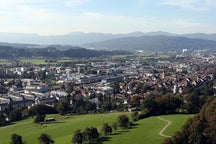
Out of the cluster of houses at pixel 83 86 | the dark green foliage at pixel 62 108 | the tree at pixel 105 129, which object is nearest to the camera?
the tree at pixel 105 129

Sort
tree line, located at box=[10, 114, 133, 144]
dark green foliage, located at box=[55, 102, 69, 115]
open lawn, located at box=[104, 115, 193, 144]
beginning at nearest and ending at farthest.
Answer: tree line, located at box=[10, 114, 133, 144] < open lawn, located at box=[104, 115, 193, 144] < dark green foliage, located at box=[55, 102, 69, 115]

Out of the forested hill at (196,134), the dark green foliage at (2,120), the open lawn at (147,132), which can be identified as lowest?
the dark green foliage at (2,120)

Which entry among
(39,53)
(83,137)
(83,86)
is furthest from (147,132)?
(39,53)

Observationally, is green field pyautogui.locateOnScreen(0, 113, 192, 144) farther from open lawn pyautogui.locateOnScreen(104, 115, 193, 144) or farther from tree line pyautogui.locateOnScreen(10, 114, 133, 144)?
tree line pyautogui.locateOnScreen(10, 114, 133, 144)

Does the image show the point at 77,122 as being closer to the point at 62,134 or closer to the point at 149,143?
the point at 62,134

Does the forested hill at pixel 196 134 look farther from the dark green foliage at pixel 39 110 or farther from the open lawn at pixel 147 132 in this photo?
the dark green foliage at pixel 39 110

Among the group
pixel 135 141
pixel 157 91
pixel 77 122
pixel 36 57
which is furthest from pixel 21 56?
pixel 135 141

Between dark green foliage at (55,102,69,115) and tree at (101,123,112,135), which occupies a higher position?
tree at (101,123,112,135)

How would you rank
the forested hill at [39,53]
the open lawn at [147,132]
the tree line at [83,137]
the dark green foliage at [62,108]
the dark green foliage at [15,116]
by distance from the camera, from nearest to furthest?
the tree line at [83,137]
the open lawn at [147,132]
the dark green foliage at [15,116]
the dark green foliage at [62,108]
the forested hill at [39,53]

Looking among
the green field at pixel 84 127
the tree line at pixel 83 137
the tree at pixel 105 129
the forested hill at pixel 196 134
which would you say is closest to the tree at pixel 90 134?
the tree line at pixel 83 137

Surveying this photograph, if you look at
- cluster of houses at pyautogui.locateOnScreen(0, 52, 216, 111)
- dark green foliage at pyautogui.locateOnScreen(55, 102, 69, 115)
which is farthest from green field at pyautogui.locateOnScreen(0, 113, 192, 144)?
cluster of houses at pyautogui.locateOnScreen(0, 52, 216, 111)
